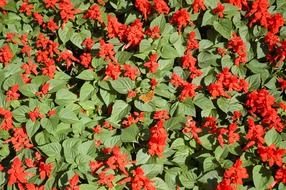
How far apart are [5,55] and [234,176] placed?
1752 mm

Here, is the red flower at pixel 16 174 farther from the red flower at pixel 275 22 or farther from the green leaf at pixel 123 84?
the red flower at pixel 275 22

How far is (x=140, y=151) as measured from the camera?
97.8 inches

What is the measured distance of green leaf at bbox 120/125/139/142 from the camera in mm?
2553

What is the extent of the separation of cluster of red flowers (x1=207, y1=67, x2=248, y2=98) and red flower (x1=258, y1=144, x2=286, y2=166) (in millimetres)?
479

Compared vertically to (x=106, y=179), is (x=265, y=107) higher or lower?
higher

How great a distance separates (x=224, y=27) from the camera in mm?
2883

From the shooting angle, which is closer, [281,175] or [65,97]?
[281,175]

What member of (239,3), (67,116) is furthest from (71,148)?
(239,3)

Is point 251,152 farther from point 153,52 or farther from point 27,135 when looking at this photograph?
point 27,135

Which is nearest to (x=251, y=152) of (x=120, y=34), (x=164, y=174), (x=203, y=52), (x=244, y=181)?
(x=244, y=181)

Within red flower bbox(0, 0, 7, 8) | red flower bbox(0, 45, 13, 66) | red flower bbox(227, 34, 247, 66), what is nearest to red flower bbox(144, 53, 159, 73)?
red flower bbox(227, 34, 247, 66)

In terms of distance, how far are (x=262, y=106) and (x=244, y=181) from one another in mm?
464

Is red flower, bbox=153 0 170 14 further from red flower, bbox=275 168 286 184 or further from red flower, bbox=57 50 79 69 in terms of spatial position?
red flower, bbox=275 168 286 184

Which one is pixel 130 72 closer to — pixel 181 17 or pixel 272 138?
pixel 181 17
